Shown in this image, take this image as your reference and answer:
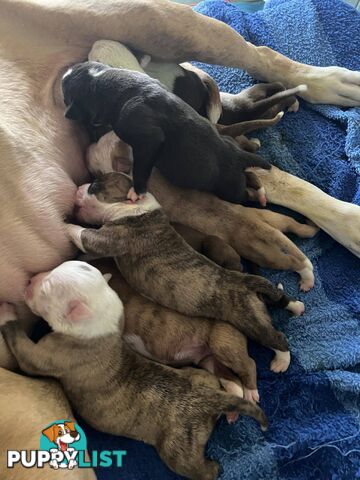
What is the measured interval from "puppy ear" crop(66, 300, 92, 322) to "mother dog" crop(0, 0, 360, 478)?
0.22 m

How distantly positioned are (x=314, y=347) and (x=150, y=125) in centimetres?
95

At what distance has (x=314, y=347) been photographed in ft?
6.01

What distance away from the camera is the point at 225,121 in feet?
8.04

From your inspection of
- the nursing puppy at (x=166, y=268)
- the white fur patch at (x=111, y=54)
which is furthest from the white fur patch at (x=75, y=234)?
the white fur patch at (x=111, y=54)

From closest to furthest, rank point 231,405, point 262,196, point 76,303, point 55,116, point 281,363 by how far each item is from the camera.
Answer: point 231,405 < point 76,303 < point 281,363 < point 55,116 < point 262,196

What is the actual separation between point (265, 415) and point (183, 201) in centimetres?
83

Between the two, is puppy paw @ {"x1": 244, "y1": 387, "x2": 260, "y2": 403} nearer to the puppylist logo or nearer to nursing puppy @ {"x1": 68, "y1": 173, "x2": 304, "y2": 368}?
nursing puppy @ {"x1": 68, "y1": 173, "x2": 304, "y2": 368}

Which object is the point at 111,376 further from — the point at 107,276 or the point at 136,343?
the point at 107,276

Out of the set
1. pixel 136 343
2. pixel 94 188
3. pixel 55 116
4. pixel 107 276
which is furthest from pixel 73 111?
pixel 136 343

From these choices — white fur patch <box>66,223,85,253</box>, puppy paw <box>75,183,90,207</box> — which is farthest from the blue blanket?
puppy paw <box>75,183,90,207</box>

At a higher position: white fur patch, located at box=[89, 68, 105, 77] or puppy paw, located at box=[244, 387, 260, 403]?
white fur patch, located at box=[89, 68, 105, 77]

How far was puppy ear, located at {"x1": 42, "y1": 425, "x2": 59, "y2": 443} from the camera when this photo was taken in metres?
1.42

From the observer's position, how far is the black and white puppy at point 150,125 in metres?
1.86

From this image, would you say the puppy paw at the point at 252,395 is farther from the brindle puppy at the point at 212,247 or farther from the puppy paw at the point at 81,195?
the puppy paw at the point at 81,195
